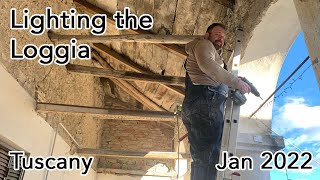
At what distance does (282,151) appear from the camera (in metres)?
2.20

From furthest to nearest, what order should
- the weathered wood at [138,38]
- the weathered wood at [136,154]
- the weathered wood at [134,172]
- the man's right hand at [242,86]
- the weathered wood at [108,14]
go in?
the weathered wood at [134,172] < the weathered wood at [136,154] < the weathered wood at [108,14] < the weathered wood at [138,38] < the man's right hand at [242,86]

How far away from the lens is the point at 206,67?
1.87 m

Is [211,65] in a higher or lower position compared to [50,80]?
lower

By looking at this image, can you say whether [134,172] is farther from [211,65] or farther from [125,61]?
[211,65]

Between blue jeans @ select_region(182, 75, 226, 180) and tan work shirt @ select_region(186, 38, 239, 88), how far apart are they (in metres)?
0.06

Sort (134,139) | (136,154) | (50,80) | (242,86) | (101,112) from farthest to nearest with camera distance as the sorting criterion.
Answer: (134,139)
(136,154)
(50,80)
(101,112)
(242,86)

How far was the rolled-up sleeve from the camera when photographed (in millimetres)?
1780

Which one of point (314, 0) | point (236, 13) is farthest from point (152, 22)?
point (314, 0)

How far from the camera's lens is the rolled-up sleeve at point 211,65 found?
178 centimetres

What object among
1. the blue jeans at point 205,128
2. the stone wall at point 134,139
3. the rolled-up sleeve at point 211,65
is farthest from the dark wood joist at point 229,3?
the stone wall at point 134,139

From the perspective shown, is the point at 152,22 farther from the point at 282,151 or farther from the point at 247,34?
the point at 282,151

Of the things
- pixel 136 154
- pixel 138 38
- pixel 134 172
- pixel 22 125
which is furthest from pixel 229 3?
pixel 134 172

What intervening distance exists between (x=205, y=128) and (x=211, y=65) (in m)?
0.39

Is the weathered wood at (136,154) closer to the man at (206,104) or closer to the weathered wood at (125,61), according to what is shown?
the weathered wood at (125,61)
